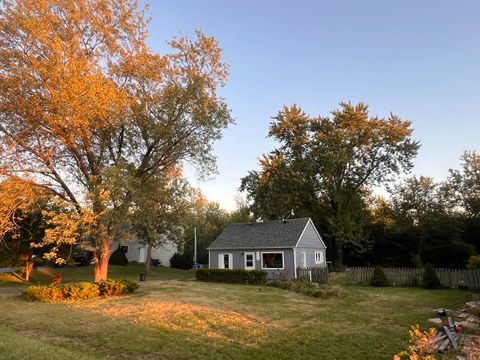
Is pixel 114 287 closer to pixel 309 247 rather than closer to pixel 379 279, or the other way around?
pixel 379 279

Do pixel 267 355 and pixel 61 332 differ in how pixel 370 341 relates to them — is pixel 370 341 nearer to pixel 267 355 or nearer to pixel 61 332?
pixel 267 355

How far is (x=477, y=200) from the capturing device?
37.8m

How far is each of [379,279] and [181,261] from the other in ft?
108

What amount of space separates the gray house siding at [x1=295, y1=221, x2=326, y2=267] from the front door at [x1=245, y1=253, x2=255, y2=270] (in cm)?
431

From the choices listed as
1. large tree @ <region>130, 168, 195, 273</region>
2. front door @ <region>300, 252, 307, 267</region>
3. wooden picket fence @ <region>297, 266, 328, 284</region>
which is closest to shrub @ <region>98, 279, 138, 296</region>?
large tree @ <region>130, 168, 195, 273</region>

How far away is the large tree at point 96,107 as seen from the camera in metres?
18.1

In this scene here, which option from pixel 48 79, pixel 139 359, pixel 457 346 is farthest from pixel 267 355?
pixel 48 79

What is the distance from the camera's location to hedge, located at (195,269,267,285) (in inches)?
1112

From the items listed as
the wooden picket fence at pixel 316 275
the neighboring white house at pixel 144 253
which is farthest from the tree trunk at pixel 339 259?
the neighboring white house at pixel 144 253

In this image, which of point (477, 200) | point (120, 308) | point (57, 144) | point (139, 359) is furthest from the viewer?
point (477, 200)

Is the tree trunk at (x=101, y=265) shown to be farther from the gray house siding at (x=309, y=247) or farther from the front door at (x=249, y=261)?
the gray house siding at (x=309, y=247)

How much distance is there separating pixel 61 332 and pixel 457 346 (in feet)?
36.3

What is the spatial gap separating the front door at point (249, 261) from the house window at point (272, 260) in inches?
39.4

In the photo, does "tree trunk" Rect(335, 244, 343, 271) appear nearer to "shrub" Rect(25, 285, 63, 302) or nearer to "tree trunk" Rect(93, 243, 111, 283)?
"tree trunk" Rect(93, 243, 111, 283)
